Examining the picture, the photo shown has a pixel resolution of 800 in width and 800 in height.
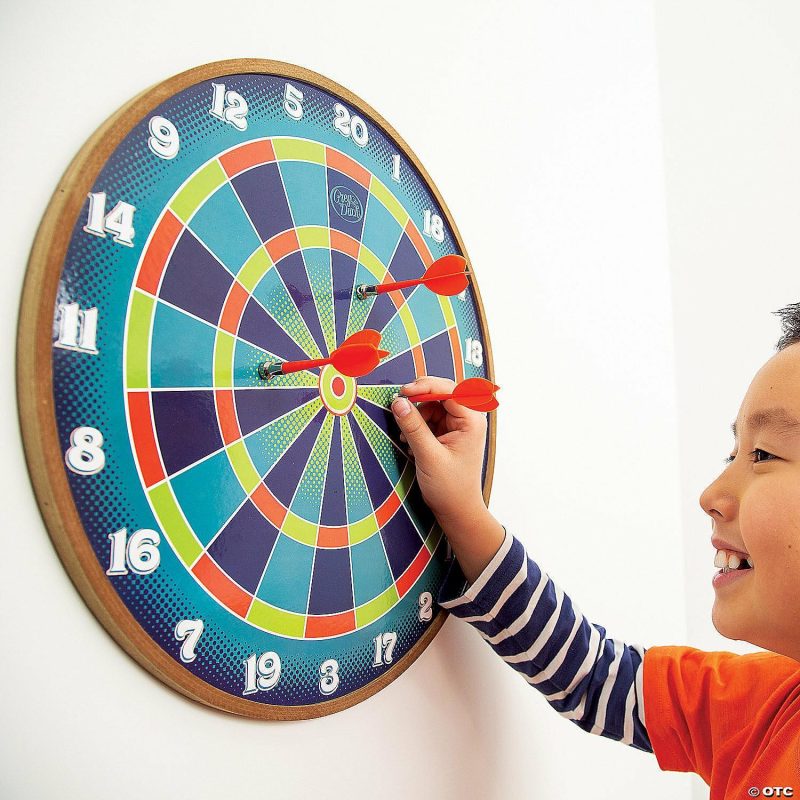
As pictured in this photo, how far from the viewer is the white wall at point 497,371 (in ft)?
2.03

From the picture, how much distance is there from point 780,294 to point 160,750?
5.15 ft

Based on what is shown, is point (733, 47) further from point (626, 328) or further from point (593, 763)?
point (593, 763)

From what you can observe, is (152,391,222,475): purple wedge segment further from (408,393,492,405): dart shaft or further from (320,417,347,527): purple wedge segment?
(408,393,492,405): dart shaft

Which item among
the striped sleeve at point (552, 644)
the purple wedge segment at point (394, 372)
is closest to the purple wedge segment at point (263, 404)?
the purple wedge segment at point (394, 372)

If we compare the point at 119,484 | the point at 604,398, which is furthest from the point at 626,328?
the point at 119,484

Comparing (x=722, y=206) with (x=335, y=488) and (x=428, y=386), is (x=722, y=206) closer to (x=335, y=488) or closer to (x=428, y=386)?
(x=428, y=386)

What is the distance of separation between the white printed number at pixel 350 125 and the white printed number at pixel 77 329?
376 millimetres

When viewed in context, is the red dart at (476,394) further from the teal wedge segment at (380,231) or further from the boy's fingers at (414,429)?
the teal wedge segment at (380,231)

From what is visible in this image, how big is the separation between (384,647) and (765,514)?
435mm

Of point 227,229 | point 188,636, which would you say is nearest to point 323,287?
point 227,229

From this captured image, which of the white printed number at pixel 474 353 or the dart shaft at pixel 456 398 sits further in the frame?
the white printed number at pixel 474 353

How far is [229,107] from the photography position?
0.75 metres

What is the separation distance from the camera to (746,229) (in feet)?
5.90

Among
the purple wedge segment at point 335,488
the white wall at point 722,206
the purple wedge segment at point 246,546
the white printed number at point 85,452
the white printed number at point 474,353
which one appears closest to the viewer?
the white printed number at point 85,452
